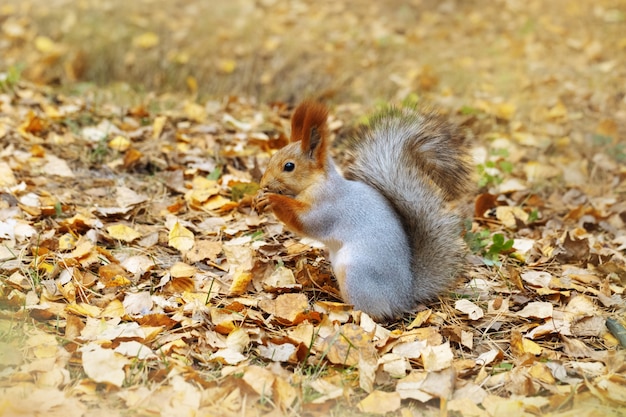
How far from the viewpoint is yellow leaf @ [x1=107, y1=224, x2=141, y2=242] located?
8.82 ft

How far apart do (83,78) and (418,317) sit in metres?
3.79

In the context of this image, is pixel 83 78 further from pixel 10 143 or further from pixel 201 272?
pixel 201 272

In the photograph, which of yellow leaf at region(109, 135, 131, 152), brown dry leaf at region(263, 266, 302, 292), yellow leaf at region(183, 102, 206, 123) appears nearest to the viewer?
brown dry leaf at region(263, 266, 302, 292)

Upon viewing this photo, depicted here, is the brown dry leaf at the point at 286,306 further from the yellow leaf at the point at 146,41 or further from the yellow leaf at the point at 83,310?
the yellow leaf at the point at 146,41

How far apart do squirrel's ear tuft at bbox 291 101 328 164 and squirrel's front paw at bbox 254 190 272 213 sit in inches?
7.9

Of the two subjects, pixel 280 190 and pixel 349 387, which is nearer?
pixel 349 387

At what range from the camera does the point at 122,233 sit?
8.89 ft

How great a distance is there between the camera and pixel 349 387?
1894 millimetres

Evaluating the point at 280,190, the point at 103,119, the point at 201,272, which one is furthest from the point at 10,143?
the point at 280,190

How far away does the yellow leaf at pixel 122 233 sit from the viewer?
2.69m

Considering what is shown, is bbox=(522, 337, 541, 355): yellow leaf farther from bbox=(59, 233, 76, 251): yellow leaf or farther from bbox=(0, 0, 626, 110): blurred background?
bbox=(0, 0, 626, 110): blurred background

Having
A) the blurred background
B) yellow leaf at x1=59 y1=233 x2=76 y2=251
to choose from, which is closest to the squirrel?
yellow leaf at x1=59 y1=233 x2=76 y2=251

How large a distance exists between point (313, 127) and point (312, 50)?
3.11 meters

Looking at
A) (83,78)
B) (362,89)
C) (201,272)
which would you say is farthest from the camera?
(83,78)
